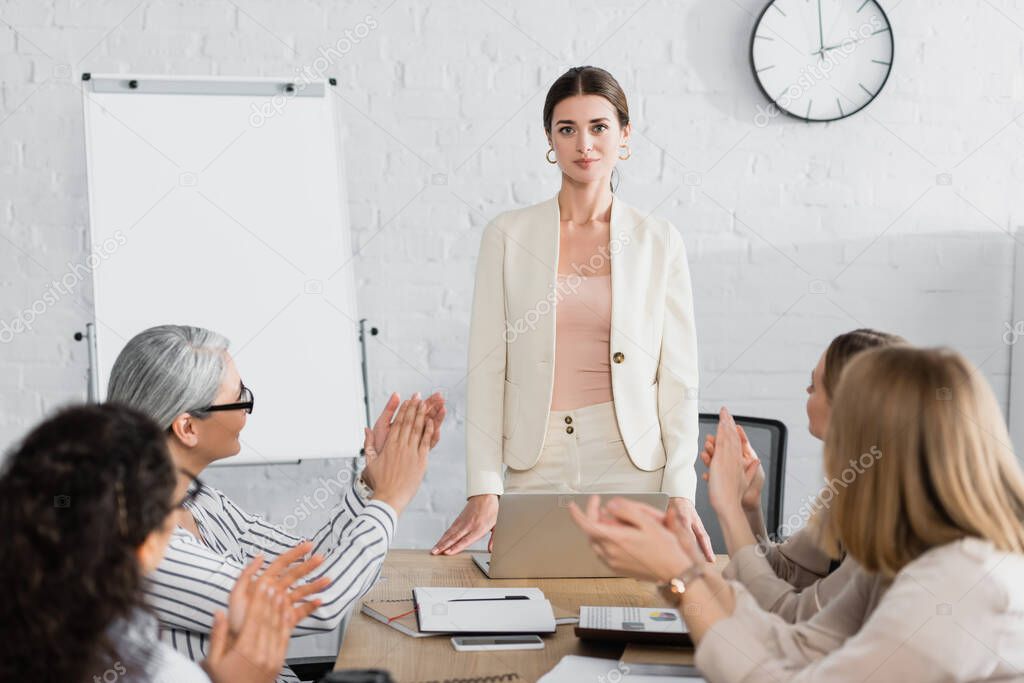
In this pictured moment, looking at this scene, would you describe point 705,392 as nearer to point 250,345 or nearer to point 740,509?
point 250,345

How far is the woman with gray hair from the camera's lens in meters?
1.28

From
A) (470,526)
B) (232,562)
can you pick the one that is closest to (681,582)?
(232,562)

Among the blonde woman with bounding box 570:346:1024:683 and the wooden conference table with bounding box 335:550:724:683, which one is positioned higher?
the blonde woman with bounding box 570:346:1024:683

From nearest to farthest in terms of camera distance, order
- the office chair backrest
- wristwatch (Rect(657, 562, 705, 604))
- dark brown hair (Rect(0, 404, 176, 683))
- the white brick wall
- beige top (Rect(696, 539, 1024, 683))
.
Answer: dark brown hair (Rect(0, 404, 176, 683)) < beige top (Rect(696, 539, 1024, 683)) < wristwatch (Rect(657, 562, 705, 604)) < the office chair backrest < the white brick wall

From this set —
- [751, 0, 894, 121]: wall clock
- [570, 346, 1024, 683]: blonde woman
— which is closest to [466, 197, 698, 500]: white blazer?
[570, 346, 1024, 683]: blonde woman

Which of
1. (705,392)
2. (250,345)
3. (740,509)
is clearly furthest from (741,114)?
(740,509)

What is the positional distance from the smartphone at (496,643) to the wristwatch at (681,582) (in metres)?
0.25

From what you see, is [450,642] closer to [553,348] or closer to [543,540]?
[543,540]

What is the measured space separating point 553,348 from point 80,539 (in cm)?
133

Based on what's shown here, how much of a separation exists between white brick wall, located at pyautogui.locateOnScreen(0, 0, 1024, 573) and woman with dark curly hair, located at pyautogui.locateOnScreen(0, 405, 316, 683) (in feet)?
6.76

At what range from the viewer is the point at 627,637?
1352 millimetres

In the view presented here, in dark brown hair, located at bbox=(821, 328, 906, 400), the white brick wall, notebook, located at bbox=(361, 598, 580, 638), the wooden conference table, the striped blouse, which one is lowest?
the wooden conference table

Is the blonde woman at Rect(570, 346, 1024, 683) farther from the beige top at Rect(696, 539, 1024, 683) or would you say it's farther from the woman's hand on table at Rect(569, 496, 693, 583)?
the woman's hand on table at Rect(569, 496, 693, 583)

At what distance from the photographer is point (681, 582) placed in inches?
47.0
